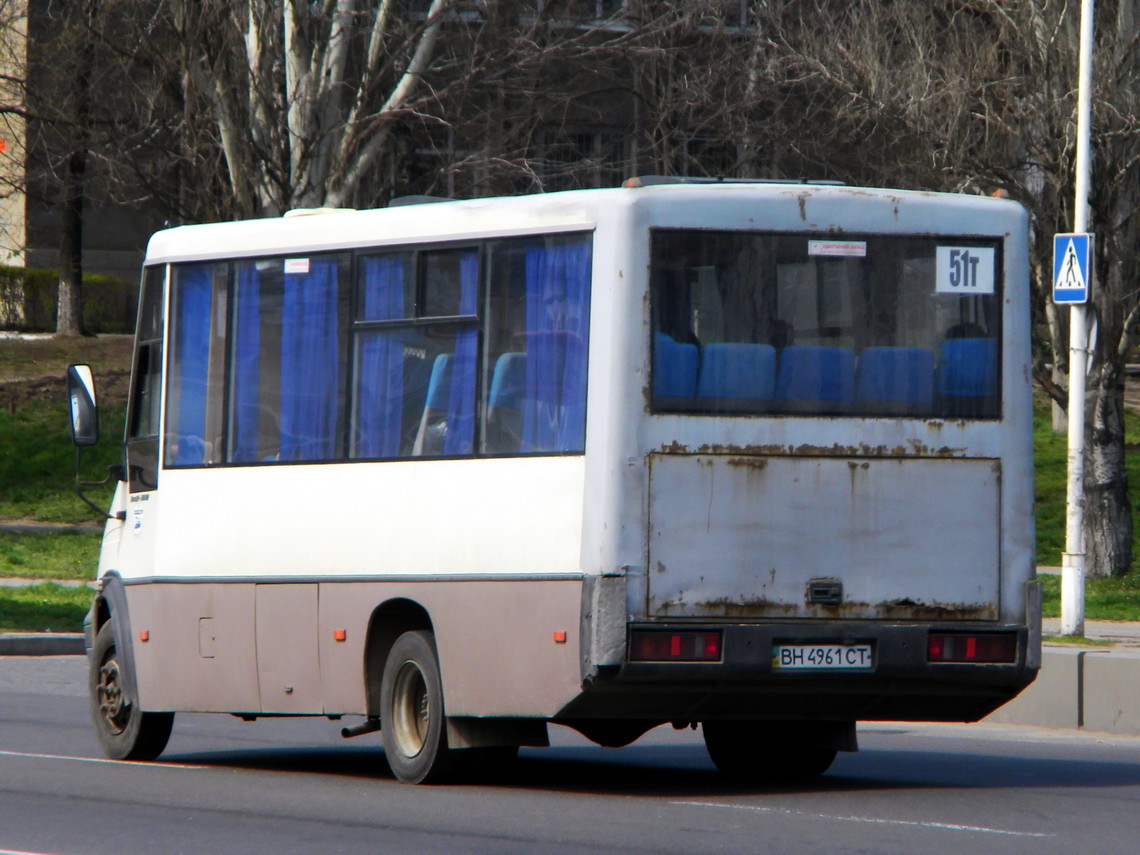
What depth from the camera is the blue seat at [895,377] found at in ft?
31.3

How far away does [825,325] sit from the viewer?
952cm

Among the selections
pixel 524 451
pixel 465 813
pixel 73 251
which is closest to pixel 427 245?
pixel 524 451

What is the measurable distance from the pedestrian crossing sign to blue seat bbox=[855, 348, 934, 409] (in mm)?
7068

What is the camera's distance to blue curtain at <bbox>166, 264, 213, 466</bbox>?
36.6 feet

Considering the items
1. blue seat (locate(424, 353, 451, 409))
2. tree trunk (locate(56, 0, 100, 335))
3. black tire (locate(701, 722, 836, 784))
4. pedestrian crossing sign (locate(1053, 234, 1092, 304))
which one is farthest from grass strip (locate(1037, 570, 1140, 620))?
tree trunk (locate(56, 0, 100, 335))

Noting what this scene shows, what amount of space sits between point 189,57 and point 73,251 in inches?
557

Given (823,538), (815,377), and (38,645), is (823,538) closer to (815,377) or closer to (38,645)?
(815,377)

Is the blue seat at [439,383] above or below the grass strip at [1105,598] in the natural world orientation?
above

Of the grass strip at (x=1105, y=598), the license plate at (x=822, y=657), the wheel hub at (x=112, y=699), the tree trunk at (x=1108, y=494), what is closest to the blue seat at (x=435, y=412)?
the license plate at (x=822, y=657)

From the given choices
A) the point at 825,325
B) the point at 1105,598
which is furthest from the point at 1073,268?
the point at 825,325

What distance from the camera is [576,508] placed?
30.1 feet

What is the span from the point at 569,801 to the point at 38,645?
35.0ft

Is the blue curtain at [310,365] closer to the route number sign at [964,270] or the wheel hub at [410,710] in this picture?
the wheel hub at [410,710]

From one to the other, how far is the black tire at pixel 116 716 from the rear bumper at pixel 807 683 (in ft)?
10.6
